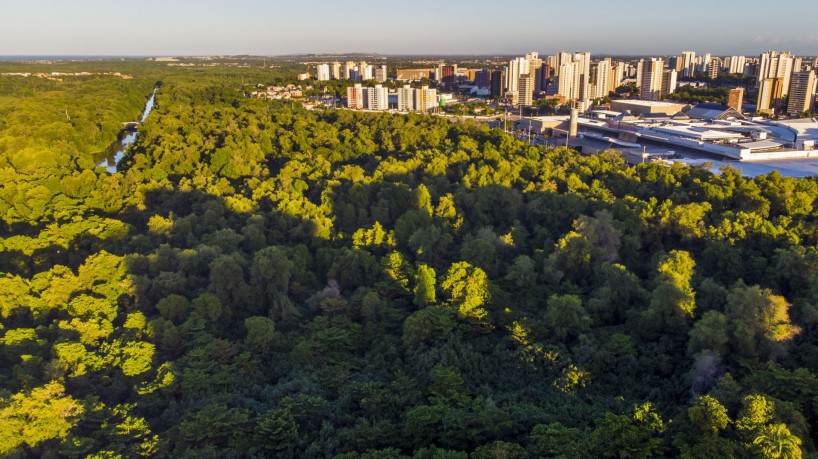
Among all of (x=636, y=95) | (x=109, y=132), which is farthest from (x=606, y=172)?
(x=636, y=95)

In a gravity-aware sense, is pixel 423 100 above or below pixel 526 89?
below

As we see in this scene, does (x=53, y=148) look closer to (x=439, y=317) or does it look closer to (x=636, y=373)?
(x=439, y=317)

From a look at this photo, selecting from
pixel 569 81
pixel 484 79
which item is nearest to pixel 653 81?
pixel 569 81

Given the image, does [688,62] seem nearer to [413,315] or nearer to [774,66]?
[774,66]

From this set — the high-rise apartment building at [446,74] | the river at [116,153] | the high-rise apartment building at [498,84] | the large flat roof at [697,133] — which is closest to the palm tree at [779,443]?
the river at [116,153]

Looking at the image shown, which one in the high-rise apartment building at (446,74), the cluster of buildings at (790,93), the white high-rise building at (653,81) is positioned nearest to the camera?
the cluster of buildings at (790,93)

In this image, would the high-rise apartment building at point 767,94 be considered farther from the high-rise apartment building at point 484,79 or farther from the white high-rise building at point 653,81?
the high-rise apartment building at point 484,79
